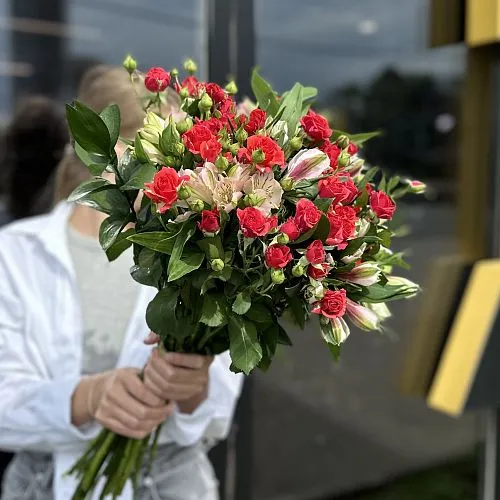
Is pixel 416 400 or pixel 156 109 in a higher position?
pixel 156 109

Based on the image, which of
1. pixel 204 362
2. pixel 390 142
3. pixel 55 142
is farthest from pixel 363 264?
pixel 390 142

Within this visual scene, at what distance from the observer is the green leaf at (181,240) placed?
0.77 metres

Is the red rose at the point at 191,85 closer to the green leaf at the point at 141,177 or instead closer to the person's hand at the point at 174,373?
the green leaf at the point at 141,177

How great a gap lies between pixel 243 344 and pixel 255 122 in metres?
0.27

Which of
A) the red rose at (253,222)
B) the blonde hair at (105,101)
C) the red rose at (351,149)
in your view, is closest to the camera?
the red rose at (253,222)

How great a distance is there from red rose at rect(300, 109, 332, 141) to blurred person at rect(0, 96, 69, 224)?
944mm

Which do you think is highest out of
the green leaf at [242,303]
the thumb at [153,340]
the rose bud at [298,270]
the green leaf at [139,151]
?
the green leaf at [139,151]

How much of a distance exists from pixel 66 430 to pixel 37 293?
0.80 ft

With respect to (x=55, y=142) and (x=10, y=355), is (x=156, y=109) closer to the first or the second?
(x=10, y=355)

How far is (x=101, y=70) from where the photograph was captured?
132 cm

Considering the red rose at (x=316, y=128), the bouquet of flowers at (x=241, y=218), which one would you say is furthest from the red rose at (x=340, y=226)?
the red rose at (x=316, y=128)

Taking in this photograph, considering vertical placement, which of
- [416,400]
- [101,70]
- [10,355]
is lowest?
[416,400]

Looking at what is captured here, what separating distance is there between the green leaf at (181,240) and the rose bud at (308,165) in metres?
0.13

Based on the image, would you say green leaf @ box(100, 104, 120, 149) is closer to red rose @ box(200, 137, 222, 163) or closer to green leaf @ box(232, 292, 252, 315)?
red rose @ box(200, 137, 222, 163)
